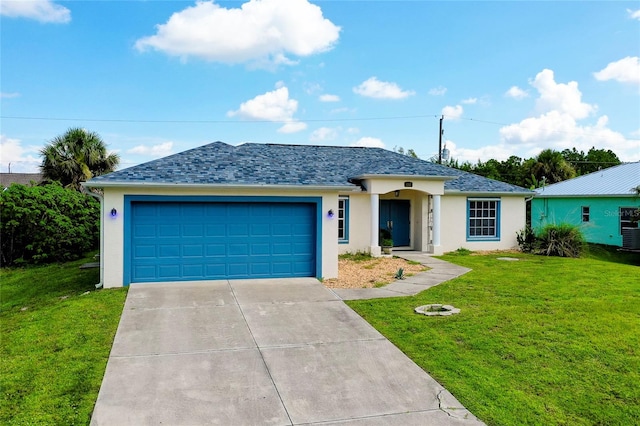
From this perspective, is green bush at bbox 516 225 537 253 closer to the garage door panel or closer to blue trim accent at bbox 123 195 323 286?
blue trim accent at bbox 123 195 323 286

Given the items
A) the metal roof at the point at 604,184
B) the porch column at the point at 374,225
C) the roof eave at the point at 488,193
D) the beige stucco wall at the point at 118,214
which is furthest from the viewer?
the metal roof at the point at 604,184

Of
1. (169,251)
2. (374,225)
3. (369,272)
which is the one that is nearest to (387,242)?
(374,225)

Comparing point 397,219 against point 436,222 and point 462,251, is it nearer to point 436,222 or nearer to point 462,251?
point 436,222

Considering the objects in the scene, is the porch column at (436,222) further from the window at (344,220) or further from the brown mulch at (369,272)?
the window at (344,220)

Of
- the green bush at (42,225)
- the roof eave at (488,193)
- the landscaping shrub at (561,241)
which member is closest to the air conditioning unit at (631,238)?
the landscaping shrub at (561,241)

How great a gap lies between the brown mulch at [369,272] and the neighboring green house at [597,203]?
938 centimetres

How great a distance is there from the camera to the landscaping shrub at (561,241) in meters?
17.7

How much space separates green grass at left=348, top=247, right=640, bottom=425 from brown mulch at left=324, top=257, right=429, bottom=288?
69.4 inches

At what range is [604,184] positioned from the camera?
23875 mm

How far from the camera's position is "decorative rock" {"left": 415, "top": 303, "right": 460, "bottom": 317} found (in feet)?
28.1

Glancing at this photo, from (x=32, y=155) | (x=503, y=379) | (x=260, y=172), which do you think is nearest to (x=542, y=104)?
(x=260, y=172)

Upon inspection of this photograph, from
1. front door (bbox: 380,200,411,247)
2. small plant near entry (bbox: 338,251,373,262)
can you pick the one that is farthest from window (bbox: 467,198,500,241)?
small plant near entry (bbox: 338,251,373,262)

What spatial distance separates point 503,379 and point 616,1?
15243 millimetres

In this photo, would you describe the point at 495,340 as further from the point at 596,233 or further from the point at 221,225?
the point at 596,233
